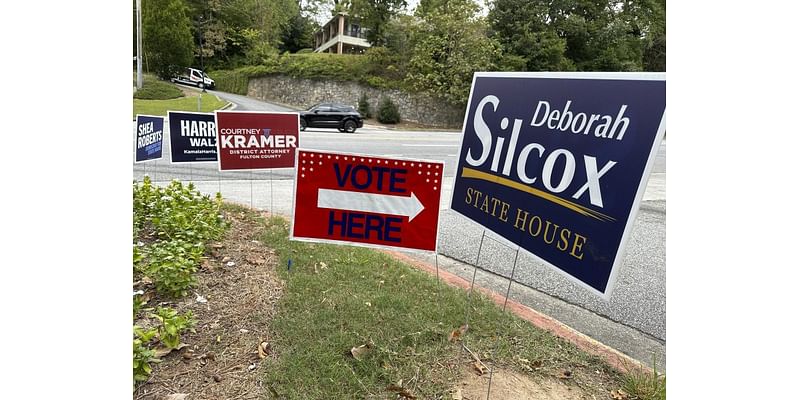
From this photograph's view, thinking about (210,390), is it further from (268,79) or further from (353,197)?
(268,79)

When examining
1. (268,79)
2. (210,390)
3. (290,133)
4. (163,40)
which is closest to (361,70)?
(268,79)

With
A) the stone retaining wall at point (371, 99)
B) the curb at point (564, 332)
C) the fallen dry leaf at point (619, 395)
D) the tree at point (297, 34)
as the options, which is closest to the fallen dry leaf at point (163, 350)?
the curb at point (564, 332)

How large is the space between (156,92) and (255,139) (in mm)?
27640

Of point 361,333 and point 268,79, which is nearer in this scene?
point 361,333

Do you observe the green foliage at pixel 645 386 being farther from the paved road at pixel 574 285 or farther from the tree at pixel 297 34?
the tree at pixel 297 34

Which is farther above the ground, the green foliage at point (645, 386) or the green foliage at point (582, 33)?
the green foliage at point (582, 33)

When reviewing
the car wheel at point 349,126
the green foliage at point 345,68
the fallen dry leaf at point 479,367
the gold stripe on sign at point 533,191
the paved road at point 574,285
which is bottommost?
the paved road at point 574,285

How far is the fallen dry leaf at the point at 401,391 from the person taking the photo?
2.54m

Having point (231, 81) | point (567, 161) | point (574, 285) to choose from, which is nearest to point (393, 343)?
point (567, 161)

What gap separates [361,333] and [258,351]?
660 millimetres

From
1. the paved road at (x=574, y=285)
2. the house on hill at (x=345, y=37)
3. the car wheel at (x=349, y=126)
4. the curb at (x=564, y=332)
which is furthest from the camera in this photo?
the house on hill at (x=345, y=37)

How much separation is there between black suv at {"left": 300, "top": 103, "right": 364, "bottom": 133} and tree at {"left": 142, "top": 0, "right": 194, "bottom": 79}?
2026 centimetres

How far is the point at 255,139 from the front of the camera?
5707 mm

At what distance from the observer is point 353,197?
3160 mm
